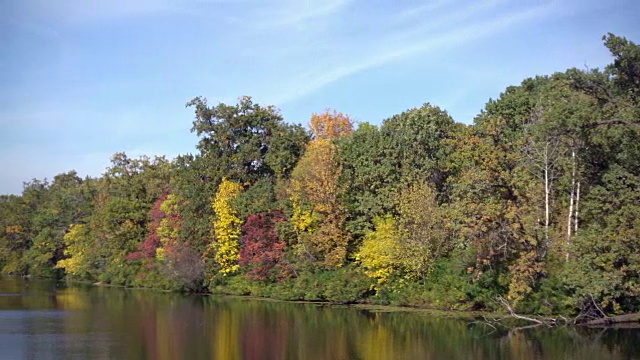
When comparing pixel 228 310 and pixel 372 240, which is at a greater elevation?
pixel 372 240

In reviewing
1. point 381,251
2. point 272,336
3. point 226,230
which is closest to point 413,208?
point 381,251

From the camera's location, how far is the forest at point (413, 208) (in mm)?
29469

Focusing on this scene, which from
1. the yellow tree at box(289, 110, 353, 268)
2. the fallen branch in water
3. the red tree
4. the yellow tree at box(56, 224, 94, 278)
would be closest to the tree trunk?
the fallen branch in water

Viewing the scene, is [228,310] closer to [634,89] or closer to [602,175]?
[602,175]

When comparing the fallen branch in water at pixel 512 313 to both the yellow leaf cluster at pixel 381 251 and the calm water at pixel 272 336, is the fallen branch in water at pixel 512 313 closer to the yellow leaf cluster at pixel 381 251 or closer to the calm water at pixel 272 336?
the calm water at pixel 272 336

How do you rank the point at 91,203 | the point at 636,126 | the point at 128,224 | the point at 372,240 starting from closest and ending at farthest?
the point at 636,126 < the point at 372,240 < the point at 128,224 < the point at 91,203

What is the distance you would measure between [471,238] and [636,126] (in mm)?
9700

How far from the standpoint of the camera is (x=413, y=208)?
3850 cm

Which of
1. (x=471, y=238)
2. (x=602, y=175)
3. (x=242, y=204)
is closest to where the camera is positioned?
(x=602, y=175)

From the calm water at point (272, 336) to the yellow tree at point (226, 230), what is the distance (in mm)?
6644

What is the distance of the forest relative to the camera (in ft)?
96.7

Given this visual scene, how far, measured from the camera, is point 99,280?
217 feet

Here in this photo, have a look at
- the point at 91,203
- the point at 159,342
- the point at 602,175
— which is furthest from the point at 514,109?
the point at 91,203

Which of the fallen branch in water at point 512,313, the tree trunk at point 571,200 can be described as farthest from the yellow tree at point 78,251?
the tree trunk at point 571,200
